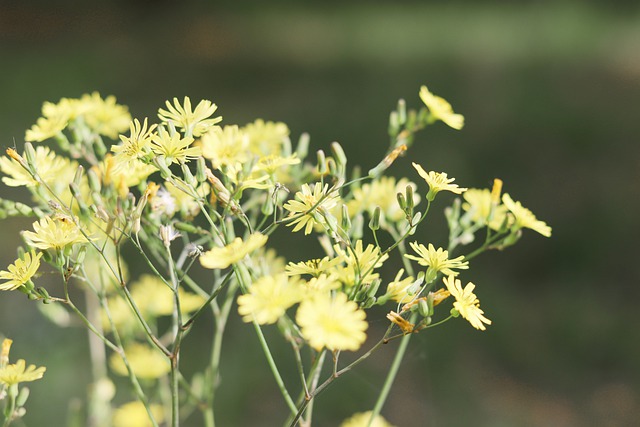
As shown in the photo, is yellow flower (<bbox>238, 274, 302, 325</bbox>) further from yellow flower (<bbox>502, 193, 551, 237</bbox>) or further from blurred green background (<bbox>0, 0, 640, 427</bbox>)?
blurred green background (<bbox>0, 0, 640, 427</bbox>)

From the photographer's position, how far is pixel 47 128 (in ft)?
2.41

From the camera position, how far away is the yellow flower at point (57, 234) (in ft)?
1.84

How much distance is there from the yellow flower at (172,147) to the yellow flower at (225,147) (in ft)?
0.12

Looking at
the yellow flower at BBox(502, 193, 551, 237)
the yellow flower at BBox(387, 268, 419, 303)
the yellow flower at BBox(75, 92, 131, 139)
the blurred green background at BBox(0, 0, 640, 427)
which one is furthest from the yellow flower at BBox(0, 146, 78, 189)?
the blurred green background at BBox(0, 0, 640, 427)

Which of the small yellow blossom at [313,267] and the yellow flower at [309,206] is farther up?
the yellow flower at [309,206]

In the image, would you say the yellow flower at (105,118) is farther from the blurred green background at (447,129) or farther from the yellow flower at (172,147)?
the blurred green background at (447,129)

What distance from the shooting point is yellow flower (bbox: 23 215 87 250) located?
1.84ft

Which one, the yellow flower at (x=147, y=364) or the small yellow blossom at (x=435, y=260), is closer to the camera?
the small yellow blossom at (x=435, y=260)

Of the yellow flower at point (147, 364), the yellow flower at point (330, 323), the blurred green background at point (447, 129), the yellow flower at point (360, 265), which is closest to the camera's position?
the yellow flower at point (330, 323)

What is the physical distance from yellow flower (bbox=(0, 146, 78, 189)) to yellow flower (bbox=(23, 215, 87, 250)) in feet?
0.23

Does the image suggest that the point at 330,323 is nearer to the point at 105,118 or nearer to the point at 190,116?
the point at 190,116

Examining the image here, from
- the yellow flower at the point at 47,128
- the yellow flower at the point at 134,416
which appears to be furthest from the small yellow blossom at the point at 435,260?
the yellow flower at the point at 134,416

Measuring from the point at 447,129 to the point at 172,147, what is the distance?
10.6ft

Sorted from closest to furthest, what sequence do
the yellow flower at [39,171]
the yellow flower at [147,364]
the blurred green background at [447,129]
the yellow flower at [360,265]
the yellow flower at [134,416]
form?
the yellow flower at [360,265]
the yellow flower at [39,171]
the yellow flower at [147,364]
the yellow flower at [134,416]
the blurred green background at [447,129]
